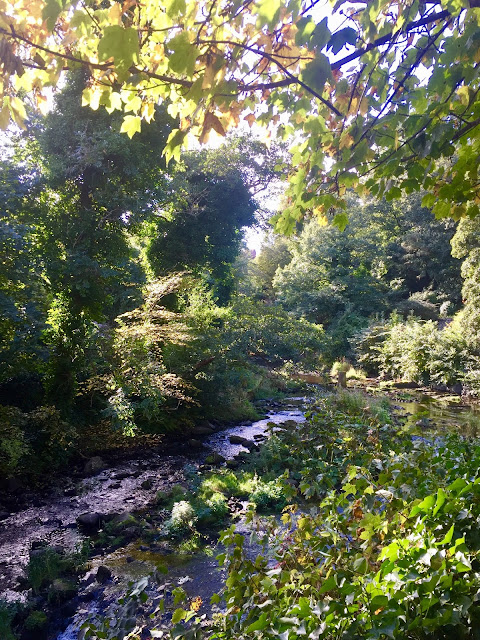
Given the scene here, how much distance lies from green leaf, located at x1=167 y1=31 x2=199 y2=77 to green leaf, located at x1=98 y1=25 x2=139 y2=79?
172 millimetres

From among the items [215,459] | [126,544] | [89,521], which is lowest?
[126,544]

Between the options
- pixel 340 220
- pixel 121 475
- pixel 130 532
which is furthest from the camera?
pixel 121 475

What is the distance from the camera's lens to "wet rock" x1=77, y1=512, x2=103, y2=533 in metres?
5.42

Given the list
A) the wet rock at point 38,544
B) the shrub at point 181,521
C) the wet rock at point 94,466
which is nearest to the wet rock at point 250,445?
the wet rock at point 94,466

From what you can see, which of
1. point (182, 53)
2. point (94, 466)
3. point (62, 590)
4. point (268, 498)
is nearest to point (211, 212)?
point (94, 466)

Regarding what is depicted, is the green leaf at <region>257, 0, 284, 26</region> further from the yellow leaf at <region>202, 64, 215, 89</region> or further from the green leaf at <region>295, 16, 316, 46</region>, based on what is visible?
the yellow leaf at <region>202, 64, 215, 89</region>

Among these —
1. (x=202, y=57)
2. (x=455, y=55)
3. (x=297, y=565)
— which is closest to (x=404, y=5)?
(x=455, y=55)

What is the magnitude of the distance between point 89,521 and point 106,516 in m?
0.23

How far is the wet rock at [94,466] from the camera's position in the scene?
7309 millimetres

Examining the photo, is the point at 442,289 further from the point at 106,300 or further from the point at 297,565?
the point at 297,565

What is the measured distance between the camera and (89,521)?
18.0 feet

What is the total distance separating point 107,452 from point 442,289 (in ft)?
65.5

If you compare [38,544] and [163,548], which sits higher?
[38,544]

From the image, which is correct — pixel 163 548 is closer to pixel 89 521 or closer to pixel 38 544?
pixel 89 521
